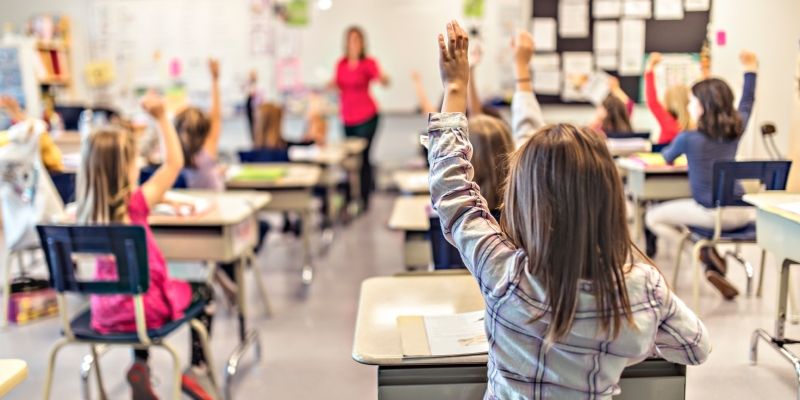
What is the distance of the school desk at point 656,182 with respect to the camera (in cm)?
365

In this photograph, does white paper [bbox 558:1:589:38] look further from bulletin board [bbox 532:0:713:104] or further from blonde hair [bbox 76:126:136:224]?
blonde hair [bbox 76:126:136:224]

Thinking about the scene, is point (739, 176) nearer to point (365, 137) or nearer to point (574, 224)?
point (574, 224)

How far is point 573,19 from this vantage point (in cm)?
620

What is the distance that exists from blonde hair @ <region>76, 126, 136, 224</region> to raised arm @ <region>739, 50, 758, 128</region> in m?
2.10

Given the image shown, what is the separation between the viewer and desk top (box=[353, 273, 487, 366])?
1488 millimetres

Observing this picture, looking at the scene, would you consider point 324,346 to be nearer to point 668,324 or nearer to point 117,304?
point 117,304

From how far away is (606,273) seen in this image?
1181mm

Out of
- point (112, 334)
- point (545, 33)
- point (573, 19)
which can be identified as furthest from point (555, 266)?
point (545, 33)

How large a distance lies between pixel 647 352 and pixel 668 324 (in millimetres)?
64

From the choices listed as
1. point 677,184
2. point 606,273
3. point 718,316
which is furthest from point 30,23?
point 606,273

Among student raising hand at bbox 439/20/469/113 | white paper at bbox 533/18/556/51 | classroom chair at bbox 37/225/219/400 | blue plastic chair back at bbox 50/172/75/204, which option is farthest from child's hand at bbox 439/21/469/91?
white paper at bbox 533/18/556/51

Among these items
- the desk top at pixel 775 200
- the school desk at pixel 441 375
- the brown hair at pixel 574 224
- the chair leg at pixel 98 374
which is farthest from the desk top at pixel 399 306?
the chair leg at pixel 98 374

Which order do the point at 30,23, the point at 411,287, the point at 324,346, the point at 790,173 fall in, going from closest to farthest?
the point at 411,287
the point at 790,173
the point at 324,346
the point at 30,23

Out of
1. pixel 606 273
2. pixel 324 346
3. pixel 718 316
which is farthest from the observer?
pixel 324 346
